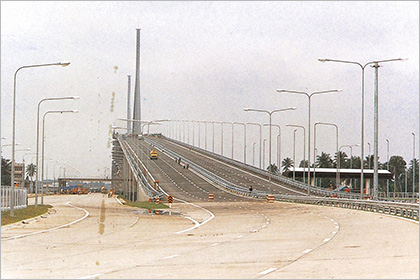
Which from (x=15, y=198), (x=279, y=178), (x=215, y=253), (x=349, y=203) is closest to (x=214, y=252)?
(x=215, y=253)

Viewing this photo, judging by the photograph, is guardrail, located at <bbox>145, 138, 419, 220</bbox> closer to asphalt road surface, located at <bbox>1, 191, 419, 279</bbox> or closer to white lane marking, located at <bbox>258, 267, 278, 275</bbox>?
asphalt road surface, located at <bbox>1, 191, 419, 279</bbox>

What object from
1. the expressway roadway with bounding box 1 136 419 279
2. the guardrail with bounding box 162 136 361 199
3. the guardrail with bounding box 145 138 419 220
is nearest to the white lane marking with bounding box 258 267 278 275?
the expressway roadway with bounding box 1 136 419 279

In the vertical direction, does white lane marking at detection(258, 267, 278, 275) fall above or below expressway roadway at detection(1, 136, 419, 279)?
above

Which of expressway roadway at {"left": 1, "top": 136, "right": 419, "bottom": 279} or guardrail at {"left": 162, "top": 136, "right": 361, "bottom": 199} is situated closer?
expressway roadway at {"left": 1, "top": 136, "right": 419, "bottom": 279}

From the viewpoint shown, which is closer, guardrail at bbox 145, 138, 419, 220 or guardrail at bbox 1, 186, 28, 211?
guardrail at bbox 145, 138, 419, 220

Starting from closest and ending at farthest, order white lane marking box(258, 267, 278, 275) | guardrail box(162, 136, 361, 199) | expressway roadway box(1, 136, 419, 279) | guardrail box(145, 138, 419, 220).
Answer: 1. white lane marking box(258, 267, 278, 275)
2. expressway roadway box(1, 136, 419, 279)
3. guardrail box(145, 138, 419, 220)
4. guardrail box(162, 136, 361, 199)

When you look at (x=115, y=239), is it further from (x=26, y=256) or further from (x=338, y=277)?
(x=338, y=277)

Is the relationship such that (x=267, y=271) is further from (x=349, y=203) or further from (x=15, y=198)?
(x=349, y=203)

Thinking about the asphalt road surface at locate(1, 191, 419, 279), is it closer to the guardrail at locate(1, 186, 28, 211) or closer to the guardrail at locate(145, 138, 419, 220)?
the guardrail at locate(145, 138, 419, 220)

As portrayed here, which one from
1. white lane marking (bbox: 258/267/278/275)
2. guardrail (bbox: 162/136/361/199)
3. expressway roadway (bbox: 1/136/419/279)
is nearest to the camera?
white lane marking (bbox: 258/267/278/275)

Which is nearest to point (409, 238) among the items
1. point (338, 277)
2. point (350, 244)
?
point (350, 244)

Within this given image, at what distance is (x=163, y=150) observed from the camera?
17675 centimetres

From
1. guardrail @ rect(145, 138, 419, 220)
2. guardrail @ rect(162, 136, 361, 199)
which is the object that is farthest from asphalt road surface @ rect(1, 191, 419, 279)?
guardrail @ rect(162, 136, 361, 199)

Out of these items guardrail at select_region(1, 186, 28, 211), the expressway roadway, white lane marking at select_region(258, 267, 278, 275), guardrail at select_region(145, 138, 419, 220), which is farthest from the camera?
guardrail at select_region(1, 186, 28, 211)
